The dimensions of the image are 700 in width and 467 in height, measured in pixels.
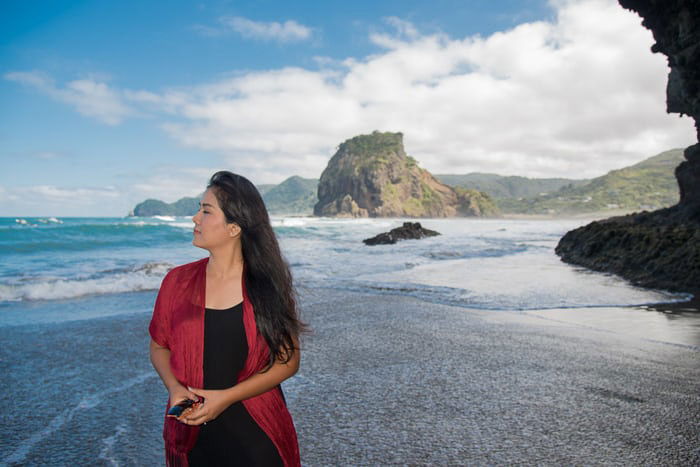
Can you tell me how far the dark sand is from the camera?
2.78m

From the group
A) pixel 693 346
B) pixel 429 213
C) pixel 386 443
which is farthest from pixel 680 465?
pixel 429 213

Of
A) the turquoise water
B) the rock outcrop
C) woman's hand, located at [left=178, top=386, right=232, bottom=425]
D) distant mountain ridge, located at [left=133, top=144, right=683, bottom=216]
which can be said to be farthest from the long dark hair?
distant mountain ridge, located at [left=133, top=144, right=683, bottom=216]

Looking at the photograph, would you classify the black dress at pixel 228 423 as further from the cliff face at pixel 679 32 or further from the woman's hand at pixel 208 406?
the cliff face at pixel 679 32

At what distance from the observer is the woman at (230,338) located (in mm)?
1742

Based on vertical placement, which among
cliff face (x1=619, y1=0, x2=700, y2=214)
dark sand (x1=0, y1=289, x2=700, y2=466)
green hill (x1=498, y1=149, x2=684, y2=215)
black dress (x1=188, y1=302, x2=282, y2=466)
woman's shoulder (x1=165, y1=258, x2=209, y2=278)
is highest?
green hill (x1=498, y1=149, x2=684, y2=215)

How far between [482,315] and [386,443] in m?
4.42

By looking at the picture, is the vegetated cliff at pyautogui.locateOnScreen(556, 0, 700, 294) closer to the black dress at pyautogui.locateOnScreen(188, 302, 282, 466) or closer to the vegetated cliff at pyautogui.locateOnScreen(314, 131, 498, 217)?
the black dress at pyautogui.locateOnScreen(188, 302, 282, 466)

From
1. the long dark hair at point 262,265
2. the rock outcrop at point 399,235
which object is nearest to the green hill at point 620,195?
the rock outcrop at point 399,235

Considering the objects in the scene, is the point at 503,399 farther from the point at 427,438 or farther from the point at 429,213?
the point at 429,213

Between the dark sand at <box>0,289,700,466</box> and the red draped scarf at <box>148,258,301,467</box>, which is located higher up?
the red draped scarf at <box>148,258,301,467</box>

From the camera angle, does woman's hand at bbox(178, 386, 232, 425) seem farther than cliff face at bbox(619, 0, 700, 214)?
No

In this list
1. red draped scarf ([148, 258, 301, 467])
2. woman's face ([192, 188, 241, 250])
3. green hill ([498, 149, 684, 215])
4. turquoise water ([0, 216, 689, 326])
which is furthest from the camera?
green hill ([498, 149, 684, 215])

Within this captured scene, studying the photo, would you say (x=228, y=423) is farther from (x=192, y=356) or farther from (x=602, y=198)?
(x=602, y=198)

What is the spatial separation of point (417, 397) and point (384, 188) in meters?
126
